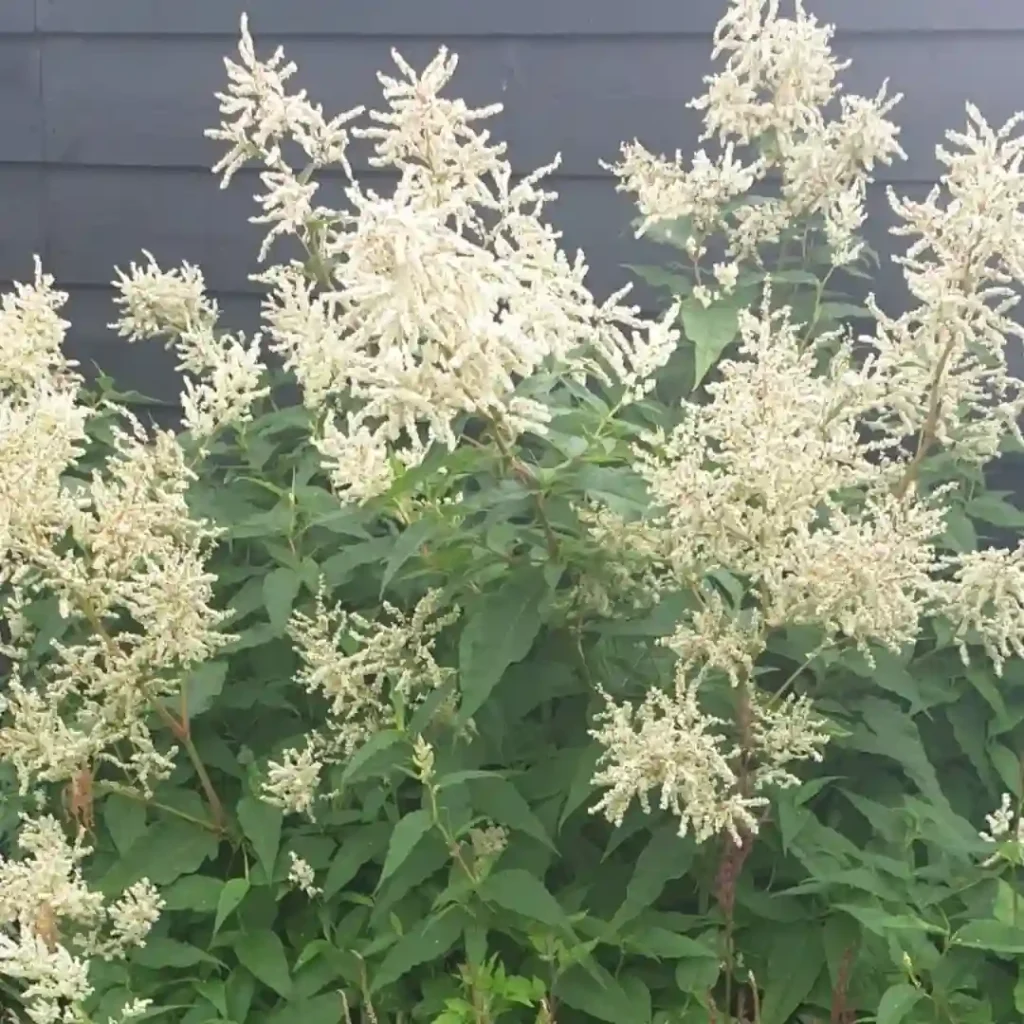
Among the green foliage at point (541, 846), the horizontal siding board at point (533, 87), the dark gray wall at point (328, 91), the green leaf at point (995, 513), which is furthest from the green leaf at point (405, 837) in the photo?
the horizontal siding board at point (533, 87)

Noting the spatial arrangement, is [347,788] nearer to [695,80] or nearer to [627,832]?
[627,832]

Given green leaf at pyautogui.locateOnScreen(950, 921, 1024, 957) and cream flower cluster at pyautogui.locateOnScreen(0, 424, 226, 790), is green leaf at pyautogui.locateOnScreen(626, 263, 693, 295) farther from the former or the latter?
green leaf at pyautogui.locateOnScreen(950, 921, 1024, 957)

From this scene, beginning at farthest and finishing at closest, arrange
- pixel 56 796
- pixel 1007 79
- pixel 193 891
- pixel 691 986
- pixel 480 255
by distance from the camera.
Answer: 1. pixel 1007 79
2. pixel 56 796
3. pixel 193 891
4. pixel 691 986
5. pixel 480 255

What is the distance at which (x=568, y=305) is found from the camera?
1.28 metres

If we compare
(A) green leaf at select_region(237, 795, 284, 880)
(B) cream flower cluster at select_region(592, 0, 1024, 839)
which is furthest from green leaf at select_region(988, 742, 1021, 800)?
(A) green leaf at select_region(237, 795, 284, 880)

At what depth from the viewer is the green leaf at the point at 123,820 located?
159cm

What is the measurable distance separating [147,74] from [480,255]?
176 centimetres

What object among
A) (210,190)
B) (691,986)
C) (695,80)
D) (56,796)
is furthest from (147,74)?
(691,986)

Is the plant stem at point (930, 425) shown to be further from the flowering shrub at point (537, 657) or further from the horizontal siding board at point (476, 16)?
the horizontal siding board at point (476, 16)

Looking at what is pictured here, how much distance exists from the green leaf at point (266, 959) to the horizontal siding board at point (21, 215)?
5.61ft

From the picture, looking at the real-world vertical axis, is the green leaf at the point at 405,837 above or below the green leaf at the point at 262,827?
above

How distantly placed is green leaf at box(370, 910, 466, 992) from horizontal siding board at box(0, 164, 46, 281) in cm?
185

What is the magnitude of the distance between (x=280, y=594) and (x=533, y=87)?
1.28 m

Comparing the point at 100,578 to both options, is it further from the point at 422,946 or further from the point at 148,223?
the point at 148,223
